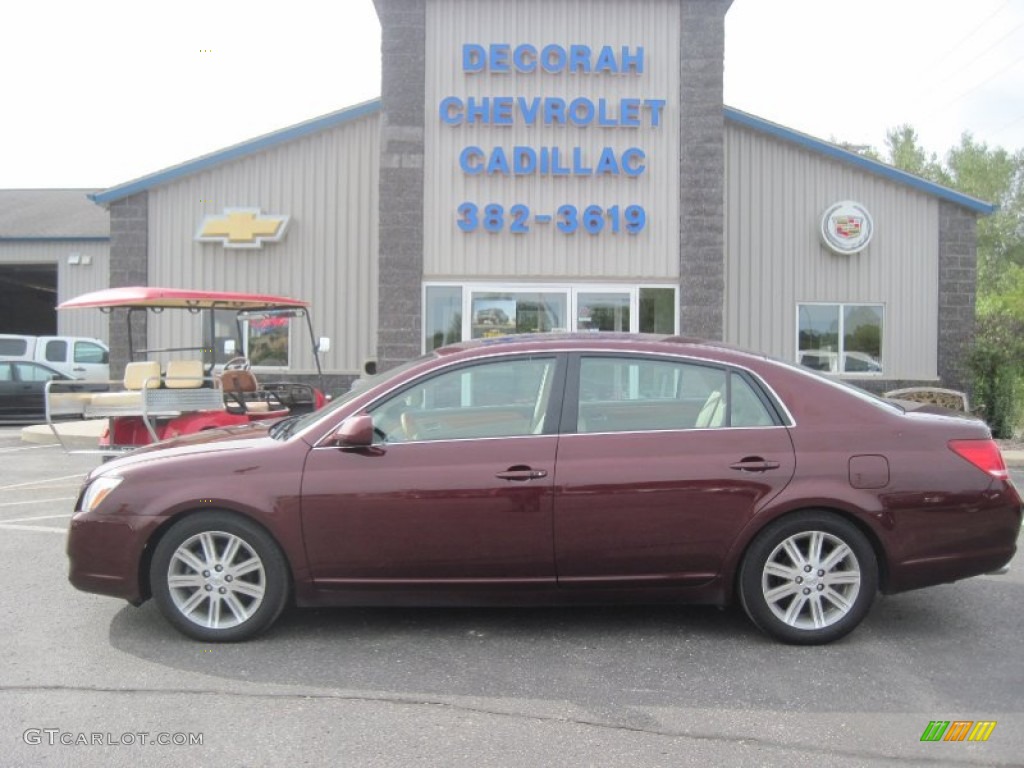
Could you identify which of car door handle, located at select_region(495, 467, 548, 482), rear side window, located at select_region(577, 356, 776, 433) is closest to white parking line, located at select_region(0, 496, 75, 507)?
car door handle, located at select_region(495, 467, 548, 482)

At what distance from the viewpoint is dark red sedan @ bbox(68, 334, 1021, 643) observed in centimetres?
480

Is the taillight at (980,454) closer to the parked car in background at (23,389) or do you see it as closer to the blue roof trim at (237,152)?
the blue roof trim at (237,152)

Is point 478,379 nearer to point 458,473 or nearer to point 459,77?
point 458,473

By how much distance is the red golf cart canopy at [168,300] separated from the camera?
8852 mm

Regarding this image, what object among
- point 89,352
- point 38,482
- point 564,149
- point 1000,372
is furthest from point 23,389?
point 1000,372

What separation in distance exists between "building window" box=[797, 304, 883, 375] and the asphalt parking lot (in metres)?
10.5

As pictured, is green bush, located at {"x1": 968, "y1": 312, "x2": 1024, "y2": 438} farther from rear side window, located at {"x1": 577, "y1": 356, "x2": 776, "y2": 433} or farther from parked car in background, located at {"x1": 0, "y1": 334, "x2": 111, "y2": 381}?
parked car in background, located at {"x1": 0, "y1": 334, "x2": 111, "y2": 381}

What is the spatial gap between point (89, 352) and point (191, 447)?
19600 mm

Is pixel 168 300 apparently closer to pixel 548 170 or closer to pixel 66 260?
pixel 548 170

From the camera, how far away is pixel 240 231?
632 inches

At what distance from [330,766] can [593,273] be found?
35.5 ft

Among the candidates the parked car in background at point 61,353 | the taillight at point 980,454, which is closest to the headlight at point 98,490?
the taillight at point 980,454

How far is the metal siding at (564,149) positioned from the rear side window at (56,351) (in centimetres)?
1253

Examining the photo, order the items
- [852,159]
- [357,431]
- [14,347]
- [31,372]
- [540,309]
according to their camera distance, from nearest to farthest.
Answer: [357,431] → [540,309] → [852,159] → [31,372] → [14,347]
